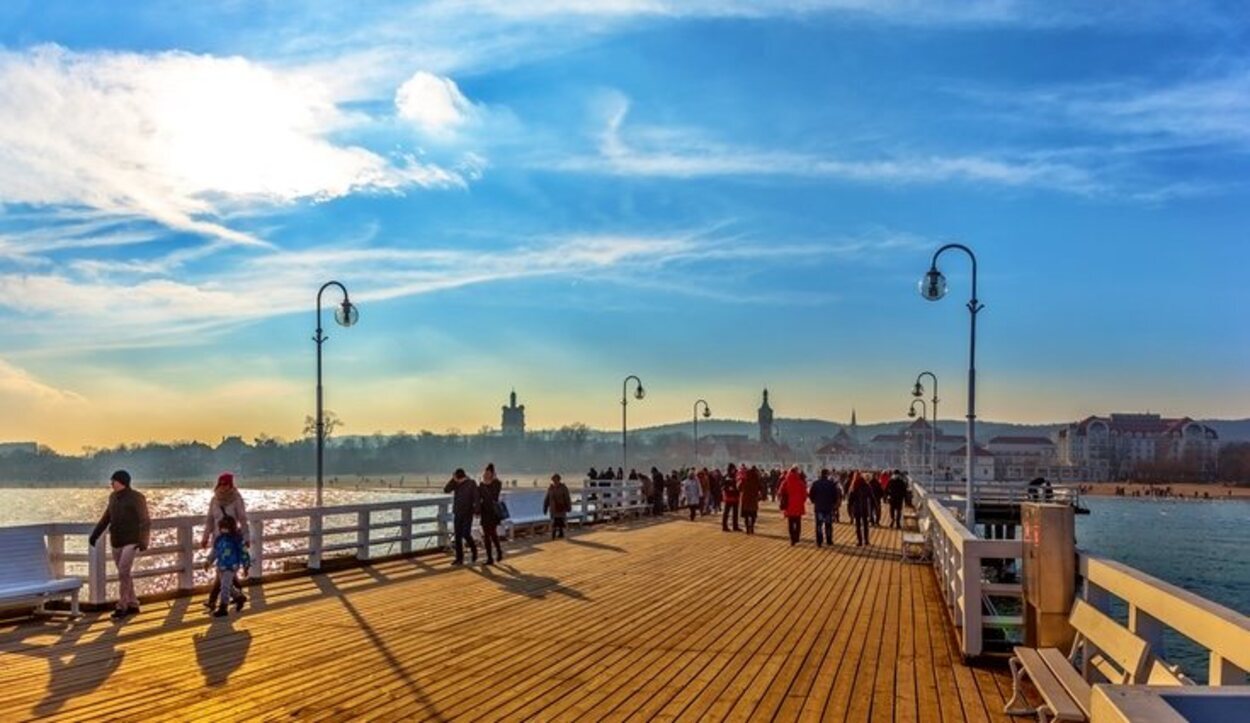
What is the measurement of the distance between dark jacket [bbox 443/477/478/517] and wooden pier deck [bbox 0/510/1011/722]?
2.04 metres

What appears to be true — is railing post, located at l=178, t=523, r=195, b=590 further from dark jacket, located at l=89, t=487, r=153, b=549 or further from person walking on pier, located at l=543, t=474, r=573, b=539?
person walking on pier, located at l=543, t=474, r=573, b=539

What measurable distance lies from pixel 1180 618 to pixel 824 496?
16201 millimetres

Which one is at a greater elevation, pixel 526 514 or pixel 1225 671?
pixel 1225 671

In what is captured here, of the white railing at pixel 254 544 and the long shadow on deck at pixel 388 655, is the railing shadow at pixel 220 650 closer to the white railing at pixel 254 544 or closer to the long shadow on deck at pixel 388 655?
the long shadow on deck at pixel 388 655

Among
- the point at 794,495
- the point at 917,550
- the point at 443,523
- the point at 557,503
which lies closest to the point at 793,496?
the point at 794,495

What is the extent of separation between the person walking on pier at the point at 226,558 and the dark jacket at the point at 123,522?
0.79 m

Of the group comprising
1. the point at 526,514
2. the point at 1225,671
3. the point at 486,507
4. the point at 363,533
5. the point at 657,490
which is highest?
the point at 1225,671

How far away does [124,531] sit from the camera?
11.1 m

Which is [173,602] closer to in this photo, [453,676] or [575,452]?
[453,676]

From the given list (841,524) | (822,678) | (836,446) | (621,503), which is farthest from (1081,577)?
(836,446)

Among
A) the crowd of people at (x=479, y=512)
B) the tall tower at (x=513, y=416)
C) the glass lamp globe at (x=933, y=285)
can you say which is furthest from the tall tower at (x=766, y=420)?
the glass lamp globe at (x=933, y=285)

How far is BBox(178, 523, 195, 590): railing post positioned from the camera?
12570mm

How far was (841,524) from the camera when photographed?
28.1m

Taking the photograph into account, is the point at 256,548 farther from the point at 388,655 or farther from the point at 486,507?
the point at 388,655
